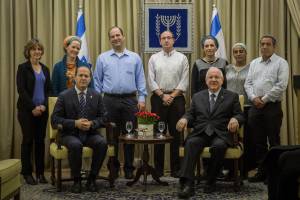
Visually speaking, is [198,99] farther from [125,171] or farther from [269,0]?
[269,0]

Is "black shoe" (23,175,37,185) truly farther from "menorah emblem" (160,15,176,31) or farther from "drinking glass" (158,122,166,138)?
"menorah emblem" (160,15,176,31)

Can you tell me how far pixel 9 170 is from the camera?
4.01 meters

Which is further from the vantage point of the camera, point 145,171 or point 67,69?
point 67,69

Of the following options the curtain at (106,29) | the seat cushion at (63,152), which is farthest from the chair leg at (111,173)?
the curtain at (106,29)

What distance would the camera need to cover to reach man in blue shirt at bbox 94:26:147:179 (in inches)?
236

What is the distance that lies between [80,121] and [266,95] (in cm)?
210

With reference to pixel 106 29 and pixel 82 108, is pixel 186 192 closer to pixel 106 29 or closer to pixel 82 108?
pixel 82 108

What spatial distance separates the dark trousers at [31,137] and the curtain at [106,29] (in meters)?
1.12

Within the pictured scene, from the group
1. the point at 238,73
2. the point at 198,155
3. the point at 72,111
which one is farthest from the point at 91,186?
the point at 238,73

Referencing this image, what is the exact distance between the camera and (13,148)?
687cm

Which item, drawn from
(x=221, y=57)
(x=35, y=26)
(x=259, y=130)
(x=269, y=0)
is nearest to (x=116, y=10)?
(x=35, y=26)

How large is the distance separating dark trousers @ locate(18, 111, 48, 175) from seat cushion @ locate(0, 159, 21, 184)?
4.57 ft

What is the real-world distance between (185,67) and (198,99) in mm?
832

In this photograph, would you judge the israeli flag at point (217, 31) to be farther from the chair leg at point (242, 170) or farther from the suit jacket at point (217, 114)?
the chair leg at point (242, 170)
